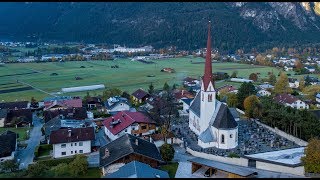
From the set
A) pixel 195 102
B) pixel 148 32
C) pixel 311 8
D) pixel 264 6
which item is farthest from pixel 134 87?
pixel 311 8

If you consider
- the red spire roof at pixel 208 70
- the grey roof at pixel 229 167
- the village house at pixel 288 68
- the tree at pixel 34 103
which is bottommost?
the grey roof at pixel 229 167

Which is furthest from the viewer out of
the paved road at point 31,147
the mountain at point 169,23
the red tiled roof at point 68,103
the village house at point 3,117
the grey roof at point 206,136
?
the mountain at point 169,23

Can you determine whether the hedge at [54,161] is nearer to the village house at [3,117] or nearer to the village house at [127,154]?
the village house at [127,154]

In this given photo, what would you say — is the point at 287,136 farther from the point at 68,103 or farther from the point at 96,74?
the point at 96,74

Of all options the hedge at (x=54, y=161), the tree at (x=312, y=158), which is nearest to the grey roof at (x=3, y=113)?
the hedge at (x=54, y=161)

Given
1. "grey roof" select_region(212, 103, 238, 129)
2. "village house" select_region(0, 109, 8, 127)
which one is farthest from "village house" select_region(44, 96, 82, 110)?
"grey roof" select_region(212, 103, 238, 129)

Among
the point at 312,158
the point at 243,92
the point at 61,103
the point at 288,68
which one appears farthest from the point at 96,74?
the point at 312,158
